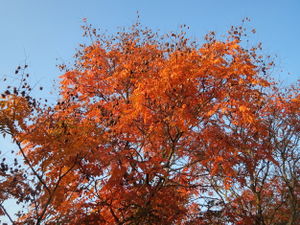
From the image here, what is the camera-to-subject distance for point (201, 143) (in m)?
10.9

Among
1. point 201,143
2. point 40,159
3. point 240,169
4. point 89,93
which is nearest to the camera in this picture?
point 40,159

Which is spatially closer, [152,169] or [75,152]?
[75,152]

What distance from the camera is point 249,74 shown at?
32.4ft

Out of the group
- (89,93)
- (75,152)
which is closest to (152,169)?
(75,152)

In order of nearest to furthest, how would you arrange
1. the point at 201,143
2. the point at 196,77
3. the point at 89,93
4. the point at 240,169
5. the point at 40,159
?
the point at 40,159 → the point at 196,77 → the point at 201,143 → the point at 240,169 → the point at 89,93

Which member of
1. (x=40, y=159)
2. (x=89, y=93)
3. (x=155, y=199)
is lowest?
(x=155, y=199)

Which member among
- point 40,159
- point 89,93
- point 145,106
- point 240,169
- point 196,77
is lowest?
point 40,159

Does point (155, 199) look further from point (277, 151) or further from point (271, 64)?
point (271, 64)

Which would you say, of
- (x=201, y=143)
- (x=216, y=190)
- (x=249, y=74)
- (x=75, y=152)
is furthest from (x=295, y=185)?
(x=75, y=152)

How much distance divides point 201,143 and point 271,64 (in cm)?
571

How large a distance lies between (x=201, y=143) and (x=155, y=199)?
2.71 meters

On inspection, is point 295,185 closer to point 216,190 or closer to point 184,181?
Result: point 216,190

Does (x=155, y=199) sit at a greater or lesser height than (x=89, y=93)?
lesser

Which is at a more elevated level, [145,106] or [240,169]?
[145,106]
